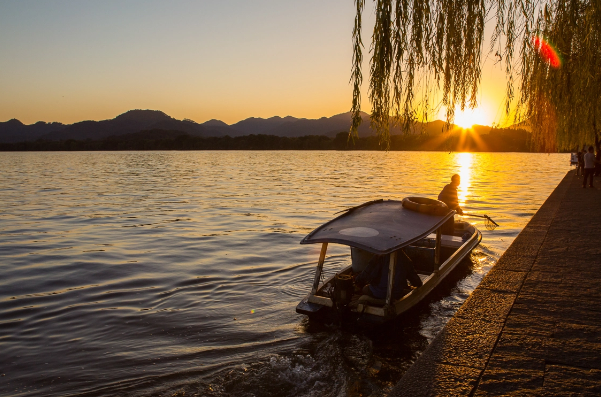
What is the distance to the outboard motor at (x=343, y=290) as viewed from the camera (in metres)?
7.91

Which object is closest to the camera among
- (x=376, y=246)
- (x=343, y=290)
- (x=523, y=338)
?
(x=523, y=338)

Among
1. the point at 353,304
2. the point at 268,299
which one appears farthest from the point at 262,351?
the point at 268,299

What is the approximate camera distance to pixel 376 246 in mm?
7352

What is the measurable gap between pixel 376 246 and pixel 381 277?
98 cm

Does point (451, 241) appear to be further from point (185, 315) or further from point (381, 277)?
point (185, 315)

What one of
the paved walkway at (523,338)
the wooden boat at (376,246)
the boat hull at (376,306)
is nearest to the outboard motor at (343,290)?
the wooden boat at (376,246)

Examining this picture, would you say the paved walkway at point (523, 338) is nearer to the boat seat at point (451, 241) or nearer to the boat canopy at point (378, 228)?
the boat canopy at point (378, 228)

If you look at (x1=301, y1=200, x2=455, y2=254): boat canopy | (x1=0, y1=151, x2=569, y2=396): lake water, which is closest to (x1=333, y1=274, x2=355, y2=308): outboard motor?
(x1=0, y1=151, x2=569, y2=396): lake water

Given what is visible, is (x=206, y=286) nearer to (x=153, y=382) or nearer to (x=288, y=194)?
(x=153, y=382)

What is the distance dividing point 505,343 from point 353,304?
3.25 meters

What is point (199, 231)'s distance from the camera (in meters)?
19.1

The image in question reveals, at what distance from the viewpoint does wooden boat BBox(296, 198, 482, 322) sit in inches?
301

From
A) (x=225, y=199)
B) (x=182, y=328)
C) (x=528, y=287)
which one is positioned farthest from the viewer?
(x=225, y=199)

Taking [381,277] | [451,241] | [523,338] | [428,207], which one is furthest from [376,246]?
[451,241]
